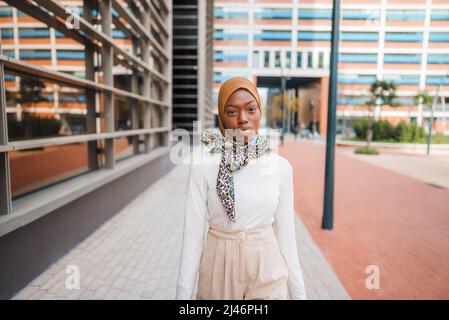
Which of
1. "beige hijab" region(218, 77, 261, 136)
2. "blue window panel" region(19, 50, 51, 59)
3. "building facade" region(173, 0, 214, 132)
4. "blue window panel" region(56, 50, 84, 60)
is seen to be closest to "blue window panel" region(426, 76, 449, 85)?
"beige hijab" region(218, 77, 261, 136)

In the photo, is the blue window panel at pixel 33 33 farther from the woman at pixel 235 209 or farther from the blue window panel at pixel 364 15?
the woman at pixel 235 209

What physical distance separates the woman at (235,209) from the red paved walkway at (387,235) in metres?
0.89

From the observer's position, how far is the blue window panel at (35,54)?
9152 millimetres

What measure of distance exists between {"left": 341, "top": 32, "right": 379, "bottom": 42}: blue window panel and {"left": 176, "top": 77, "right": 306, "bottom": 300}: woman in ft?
5.66

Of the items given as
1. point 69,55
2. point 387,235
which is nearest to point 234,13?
point 387,235

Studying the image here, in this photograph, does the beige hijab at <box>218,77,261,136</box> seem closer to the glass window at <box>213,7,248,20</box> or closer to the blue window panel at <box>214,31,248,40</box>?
the glass window at <box>213,7,248,20</box>

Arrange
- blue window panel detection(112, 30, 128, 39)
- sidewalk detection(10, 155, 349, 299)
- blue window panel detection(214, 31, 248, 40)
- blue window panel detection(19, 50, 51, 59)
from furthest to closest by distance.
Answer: blue window panel detection(19, 50, 51, 59)
blue window panel detection(112, 30, 128, 39)
blue window panel detection(214, 31, 248, 40)
sidewalk detection(10, 155, 349, 299)

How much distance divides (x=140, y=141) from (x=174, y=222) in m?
4.86

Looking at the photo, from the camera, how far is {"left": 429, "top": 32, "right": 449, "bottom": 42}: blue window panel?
2.02 m

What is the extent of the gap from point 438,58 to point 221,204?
1591 millimetres

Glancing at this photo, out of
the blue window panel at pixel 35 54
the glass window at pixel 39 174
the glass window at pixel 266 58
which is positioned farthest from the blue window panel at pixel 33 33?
the glass window at pixel 266 58

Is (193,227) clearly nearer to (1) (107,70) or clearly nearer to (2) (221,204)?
(2) (221,204)

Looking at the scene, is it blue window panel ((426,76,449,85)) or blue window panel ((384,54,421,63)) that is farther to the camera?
blue window panel ((384,54,421,63))
